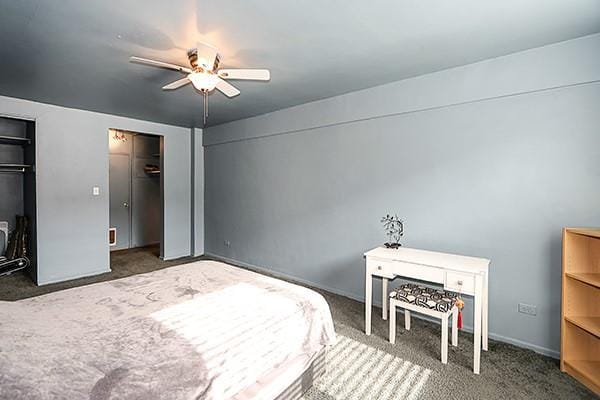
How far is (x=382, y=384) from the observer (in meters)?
2.08

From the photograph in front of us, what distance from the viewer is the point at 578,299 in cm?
225

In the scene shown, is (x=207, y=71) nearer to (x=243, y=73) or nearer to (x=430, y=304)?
(x=243, y=73)

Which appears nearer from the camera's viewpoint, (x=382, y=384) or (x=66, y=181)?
(x=382, y=384)

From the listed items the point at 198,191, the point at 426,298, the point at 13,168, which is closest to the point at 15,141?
the point at 13,168

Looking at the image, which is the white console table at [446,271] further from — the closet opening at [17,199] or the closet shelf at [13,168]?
the closet shelf at [13,168]

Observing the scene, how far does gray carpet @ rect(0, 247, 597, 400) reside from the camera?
6.54 ft

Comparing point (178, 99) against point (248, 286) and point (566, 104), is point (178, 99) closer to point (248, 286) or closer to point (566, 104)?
point (248, 286)

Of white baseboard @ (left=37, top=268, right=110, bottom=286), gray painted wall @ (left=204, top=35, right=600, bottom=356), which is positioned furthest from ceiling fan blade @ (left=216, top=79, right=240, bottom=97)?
white baseboard @ (left=37, top=268, right=110, bottom=286)

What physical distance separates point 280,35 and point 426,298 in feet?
7.67

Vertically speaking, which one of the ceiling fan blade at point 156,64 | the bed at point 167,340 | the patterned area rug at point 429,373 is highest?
the ceiling fan blade at point 156,64

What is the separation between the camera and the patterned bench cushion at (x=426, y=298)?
2.33 meters

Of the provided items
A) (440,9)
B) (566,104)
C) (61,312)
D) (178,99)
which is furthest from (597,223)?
(178,99)

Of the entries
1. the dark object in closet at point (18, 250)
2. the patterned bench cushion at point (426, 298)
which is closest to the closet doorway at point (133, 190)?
the dark object in closet at point (18, 250)

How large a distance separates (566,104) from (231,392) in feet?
10.1
